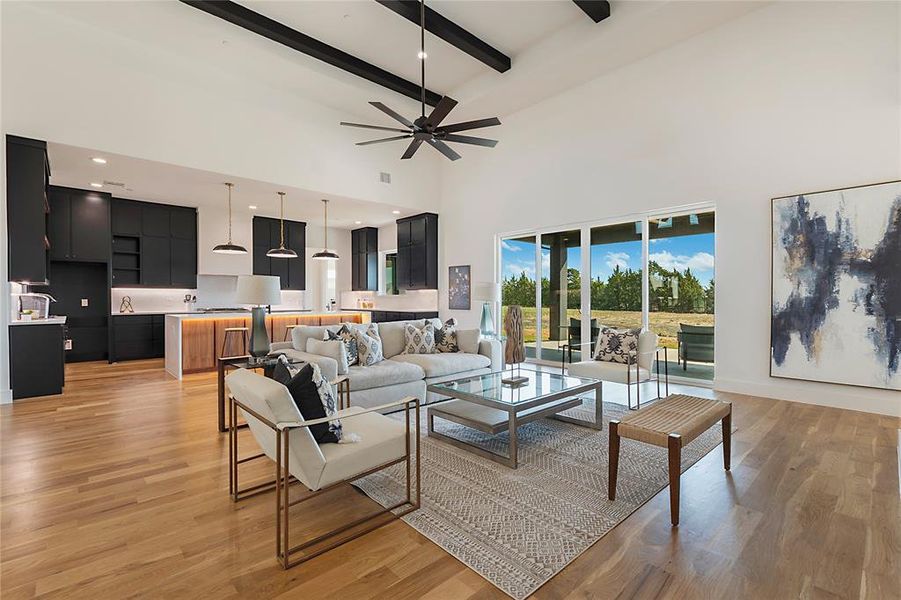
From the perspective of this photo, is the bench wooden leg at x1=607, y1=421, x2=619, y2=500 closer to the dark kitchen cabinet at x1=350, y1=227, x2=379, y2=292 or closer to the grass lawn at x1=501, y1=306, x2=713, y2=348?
the grass lawn at x1=501, y1=306, x2=713, y2=348

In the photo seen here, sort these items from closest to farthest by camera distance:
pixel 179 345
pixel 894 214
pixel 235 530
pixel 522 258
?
pixel 235 530 → pixel 894 214 → pixel 179 345 → pixel 522 258

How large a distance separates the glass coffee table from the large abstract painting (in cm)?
271

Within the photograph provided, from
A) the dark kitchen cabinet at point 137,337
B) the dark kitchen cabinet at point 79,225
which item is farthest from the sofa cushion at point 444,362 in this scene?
the dark kitchen cabinet at point 79,225

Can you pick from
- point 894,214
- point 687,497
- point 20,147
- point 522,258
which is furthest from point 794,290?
point 20,147

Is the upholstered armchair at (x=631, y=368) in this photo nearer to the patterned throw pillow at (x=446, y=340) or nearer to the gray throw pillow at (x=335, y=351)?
the patterned throw pillow at (x=446, y=340)

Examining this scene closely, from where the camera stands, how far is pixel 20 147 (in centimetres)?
481

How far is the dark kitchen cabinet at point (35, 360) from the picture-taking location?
16.1ft

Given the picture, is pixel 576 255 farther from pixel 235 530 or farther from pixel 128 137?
pixel 128 137

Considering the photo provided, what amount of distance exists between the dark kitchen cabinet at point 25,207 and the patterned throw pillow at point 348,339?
11.7 feet

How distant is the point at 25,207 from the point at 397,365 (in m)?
4.68

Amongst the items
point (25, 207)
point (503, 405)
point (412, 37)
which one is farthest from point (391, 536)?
point (412, 37)

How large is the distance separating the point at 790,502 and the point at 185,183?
8203 mm

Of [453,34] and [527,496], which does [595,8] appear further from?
[527,496]

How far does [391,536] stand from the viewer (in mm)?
2217
